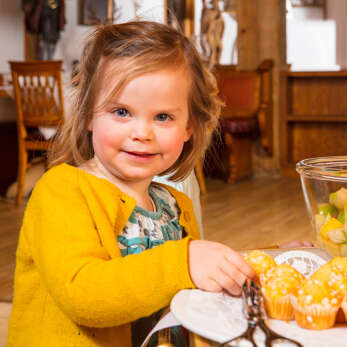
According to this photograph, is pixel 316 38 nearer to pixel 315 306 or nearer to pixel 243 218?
pixel 243 218

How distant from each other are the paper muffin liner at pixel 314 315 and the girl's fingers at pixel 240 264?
3.8 inches

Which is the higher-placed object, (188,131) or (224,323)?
(188,131)

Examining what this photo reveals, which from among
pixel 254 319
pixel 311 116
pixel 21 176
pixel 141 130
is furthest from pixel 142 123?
pixel 311 116

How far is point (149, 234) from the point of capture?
0.98 meters

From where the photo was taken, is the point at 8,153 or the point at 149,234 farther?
the point at 8,153

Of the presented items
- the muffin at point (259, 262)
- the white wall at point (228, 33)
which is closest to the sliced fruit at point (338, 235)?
the muffin at point (259, 262)

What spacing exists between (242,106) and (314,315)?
16.0ft

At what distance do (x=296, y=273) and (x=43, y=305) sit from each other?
415mm

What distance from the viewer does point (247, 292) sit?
1.94 ft

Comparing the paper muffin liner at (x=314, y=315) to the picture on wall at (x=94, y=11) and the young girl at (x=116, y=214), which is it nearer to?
the young girl at (x=116, y=214)

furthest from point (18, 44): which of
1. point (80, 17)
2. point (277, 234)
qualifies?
point (277, 234)

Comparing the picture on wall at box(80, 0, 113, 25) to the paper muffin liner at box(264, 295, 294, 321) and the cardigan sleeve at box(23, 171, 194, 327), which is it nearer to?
the cardigan sleeve at box(23, 171, 194, 327)

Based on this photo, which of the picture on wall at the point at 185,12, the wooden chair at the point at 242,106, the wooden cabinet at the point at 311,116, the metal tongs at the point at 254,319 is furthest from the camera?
the picture on wall at the point at 185,12

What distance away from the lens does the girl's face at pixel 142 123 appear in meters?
0.85
